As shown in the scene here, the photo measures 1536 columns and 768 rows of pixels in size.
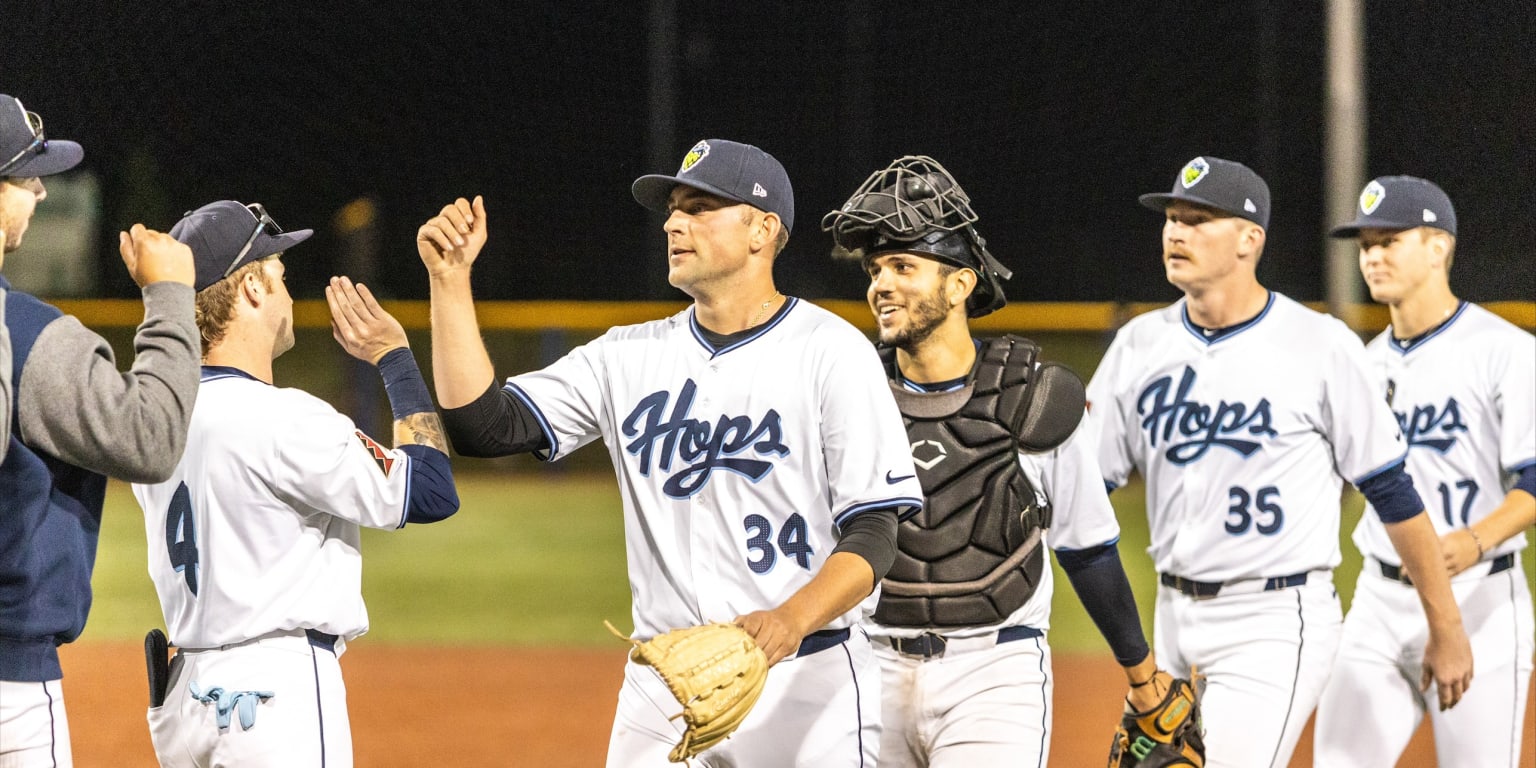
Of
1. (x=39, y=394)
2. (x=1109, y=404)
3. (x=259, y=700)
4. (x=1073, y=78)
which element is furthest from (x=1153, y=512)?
(x=1073, y=78)

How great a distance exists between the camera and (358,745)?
6.42 m

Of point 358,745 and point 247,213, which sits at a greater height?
point 247,213

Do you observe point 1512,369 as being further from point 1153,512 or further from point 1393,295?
point 1153,512

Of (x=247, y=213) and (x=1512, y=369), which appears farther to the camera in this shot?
(x=1512, y=369)

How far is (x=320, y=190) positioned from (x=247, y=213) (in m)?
16.4

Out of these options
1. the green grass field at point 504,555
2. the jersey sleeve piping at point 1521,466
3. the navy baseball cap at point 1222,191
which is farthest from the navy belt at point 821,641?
the green grass field at point 504,555

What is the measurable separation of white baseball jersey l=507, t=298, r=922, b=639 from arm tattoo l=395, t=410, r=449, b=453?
1.19 feet

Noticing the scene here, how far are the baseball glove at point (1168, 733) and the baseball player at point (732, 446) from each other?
90 cm

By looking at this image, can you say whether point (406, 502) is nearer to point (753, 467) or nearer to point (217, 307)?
point (217, 307)

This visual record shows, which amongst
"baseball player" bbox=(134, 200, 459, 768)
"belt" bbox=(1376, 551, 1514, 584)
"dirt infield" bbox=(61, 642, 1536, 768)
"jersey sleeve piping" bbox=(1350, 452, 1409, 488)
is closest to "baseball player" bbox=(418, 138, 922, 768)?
"baseball player" bbox=(134, 200, 459, 768)

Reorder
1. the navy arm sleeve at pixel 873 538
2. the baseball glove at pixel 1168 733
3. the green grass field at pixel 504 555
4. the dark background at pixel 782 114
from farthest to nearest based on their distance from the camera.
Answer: the dark background at pixel 782 114 → the green grass field at pixel 504 555 → the baseball glove at pixel 1168 733 → the navy arm sleeve at pixel 873 538

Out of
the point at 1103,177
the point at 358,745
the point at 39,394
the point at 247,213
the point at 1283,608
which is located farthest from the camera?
the point at 1103,177

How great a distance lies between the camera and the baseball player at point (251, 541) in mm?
2801

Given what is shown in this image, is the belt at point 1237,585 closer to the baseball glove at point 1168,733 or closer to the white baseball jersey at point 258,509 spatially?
the baseball glove at point 1168,733
